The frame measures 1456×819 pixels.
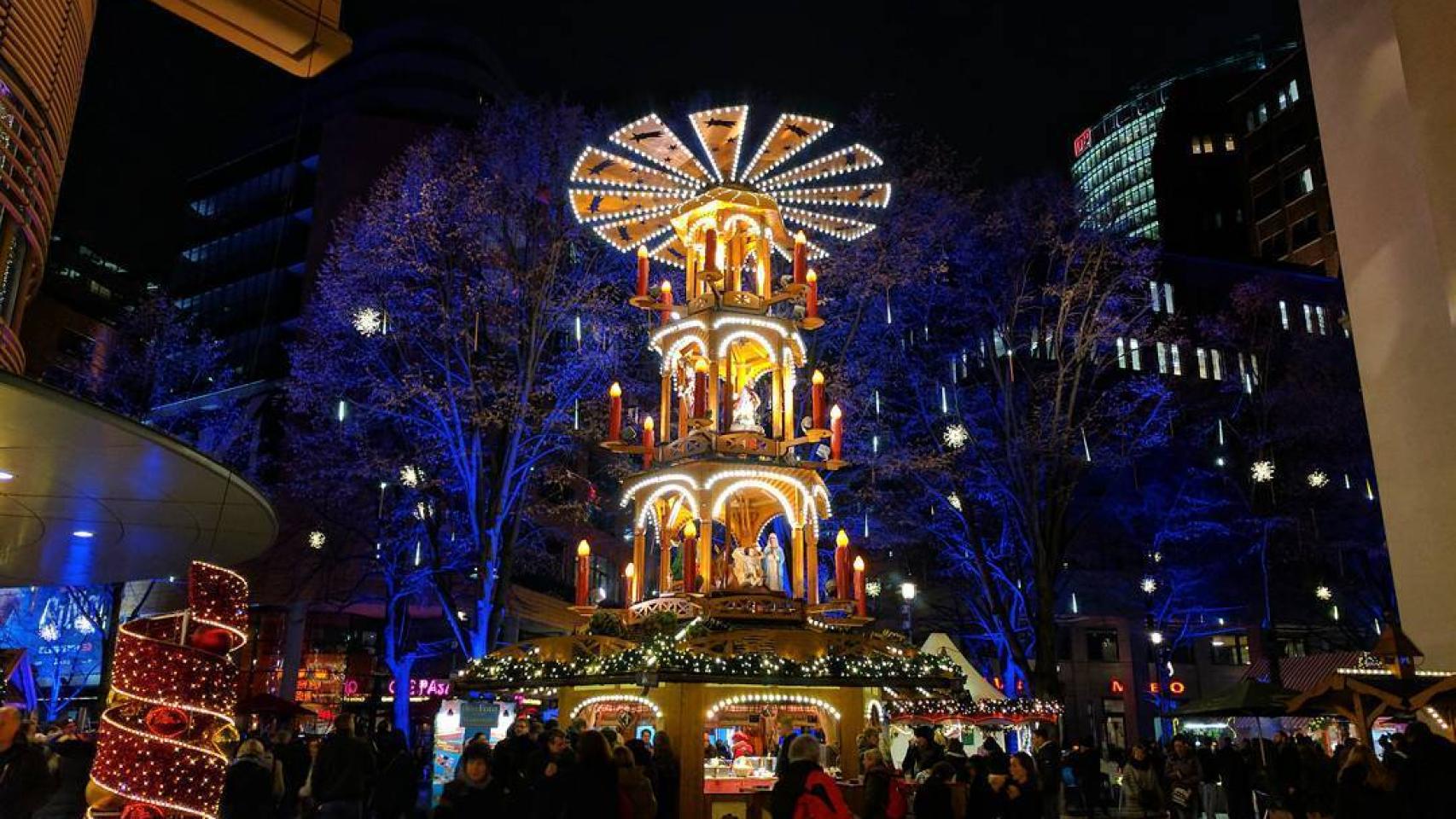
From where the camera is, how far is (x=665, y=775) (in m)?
11.9

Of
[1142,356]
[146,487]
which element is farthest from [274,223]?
[146,487]

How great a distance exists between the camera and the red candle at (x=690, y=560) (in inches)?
624

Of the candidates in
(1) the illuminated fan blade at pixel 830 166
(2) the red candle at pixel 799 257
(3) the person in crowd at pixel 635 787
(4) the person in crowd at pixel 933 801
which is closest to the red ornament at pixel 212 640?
(3) the person in crowd at pixel 635 787

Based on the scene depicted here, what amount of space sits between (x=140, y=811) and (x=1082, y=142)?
125 m

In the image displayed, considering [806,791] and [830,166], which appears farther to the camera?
[830,166]

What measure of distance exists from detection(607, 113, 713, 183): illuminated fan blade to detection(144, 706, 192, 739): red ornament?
1265cm

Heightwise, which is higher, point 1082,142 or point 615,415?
point 1082,142

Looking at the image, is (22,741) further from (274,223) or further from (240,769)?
(274,223)

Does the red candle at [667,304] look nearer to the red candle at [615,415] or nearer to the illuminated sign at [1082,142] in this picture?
the red candle at [615,415]

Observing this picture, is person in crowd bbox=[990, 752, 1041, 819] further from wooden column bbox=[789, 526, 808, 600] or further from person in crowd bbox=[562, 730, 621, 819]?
wooden column bbox=[789, 526, 808, 600]

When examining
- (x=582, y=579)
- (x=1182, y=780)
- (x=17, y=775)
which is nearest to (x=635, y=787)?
(x=17, y=775)

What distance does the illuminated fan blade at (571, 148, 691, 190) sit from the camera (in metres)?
18.1

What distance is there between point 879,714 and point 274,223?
5184cm

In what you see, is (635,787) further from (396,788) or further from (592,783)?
(396,788)
